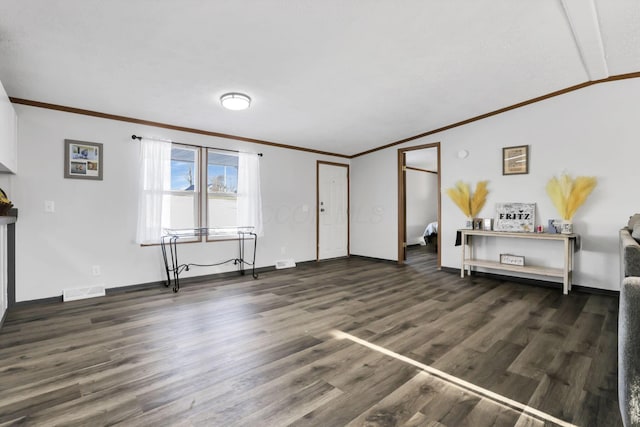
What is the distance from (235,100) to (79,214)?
7.61 feet

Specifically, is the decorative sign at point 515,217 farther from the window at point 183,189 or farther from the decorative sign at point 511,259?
the window at point 183,189

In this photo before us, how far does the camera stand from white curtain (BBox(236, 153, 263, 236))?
16.2 feet

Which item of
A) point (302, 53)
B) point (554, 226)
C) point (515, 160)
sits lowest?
point (554, 226)

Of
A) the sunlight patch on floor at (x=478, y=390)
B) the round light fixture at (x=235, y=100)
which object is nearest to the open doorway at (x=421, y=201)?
the round light fixture at (x=235, y=100)

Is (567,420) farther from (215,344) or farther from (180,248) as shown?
(180,248)

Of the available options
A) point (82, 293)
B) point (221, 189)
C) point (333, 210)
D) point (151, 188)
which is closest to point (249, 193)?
point (221, 189)

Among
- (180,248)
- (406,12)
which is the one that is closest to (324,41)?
(406,12)

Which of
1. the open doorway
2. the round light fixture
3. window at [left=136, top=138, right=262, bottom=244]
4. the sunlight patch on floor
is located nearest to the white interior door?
the open doorway

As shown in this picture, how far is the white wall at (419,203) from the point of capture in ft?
26.9

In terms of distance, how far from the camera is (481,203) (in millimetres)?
4793

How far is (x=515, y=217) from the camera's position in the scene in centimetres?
445

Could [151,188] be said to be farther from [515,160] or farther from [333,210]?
[515,160]

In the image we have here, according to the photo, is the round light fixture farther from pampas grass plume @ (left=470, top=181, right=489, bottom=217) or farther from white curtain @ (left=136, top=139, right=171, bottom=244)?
pampas grass plume @ (left=470, top=181, right=489, bottom=217)

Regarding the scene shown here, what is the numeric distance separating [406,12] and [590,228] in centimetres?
364
